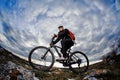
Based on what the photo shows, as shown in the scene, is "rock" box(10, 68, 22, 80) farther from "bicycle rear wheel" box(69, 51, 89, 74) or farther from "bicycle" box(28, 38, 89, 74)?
"bicycle rear wheel" box(69, 51, 89, 74)

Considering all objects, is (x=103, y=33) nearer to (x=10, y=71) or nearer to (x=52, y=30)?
(x=52, y=30)

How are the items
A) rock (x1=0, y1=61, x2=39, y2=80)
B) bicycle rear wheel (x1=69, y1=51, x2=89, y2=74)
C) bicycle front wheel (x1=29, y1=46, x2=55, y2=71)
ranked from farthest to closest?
1. bicycle rear wheel (x1=69, y1=51, x2=89, y2=74)
2. rock (x1=0, y1=61, x2=39, y2=80)
3. bicycle front wheel (x1=29, y1=46, x2=55, y2=71)

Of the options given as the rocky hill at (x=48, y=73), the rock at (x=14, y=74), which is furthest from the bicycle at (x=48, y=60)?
the rock at (x=14, y=74)

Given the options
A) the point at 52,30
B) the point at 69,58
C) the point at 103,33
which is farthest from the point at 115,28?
the point at 69,58

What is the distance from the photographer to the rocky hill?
6492 millimetres

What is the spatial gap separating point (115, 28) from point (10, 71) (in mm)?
2464

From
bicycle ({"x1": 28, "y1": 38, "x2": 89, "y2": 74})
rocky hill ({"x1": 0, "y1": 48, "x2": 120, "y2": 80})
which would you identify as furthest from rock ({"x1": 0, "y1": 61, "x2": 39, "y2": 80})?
bicycle ({"x1": 28, "y1": 38, "x2": 89, "y2": 74})

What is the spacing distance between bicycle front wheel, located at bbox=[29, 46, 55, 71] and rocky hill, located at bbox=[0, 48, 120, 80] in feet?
0.50

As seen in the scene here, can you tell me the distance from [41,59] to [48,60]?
2.40ft

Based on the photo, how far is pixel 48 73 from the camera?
22.2ft

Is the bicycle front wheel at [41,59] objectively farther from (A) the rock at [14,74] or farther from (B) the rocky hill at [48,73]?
(A) the rock at [14,74]

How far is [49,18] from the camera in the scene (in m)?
5.80

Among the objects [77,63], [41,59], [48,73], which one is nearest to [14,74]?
[48,73]

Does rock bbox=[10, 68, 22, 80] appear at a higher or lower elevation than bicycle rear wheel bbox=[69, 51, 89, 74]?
lower
